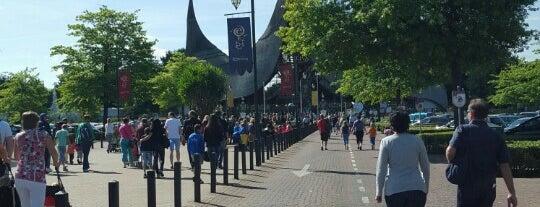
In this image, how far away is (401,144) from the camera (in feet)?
20.8

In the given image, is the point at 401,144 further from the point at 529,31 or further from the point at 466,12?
the point at 529,31

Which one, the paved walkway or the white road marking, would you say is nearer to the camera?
the white road marking

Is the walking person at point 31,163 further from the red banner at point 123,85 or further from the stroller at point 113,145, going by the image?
the red banner at point 123,85

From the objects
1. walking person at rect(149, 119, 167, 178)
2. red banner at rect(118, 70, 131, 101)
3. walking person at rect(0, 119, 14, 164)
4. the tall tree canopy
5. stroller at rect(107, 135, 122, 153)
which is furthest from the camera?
red banner at rect(118, 70, 131, 101)

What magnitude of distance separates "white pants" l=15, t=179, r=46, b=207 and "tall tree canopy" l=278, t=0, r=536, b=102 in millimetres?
15859

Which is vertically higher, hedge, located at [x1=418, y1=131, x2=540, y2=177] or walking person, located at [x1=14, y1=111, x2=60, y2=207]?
walking person, located at [x1=14, y1=111, x2=60, y2=207]

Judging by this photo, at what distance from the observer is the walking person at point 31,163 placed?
7.94 m

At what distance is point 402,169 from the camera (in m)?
6.30

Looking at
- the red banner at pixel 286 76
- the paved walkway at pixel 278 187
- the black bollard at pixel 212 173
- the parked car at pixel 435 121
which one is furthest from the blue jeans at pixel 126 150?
the parked car at pixel 435 121

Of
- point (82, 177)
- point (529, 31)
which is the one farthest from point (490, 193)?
point (529, 31)

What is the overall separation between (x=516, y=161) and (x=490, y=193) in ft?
37.1

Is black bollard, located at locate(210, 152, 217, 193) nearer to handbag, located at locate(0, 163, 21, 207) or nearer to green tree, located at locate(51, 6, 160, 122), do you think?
handbag, located at locate(0, 163, 21, 207)

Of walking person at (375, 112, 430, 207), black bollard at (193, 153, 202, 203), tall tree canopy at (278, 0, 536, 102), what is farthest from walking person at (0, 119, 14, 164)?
tall tree canopy at (278, 0, 536, 102)

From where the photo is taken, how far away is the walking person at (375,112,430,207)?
619 centimetres
